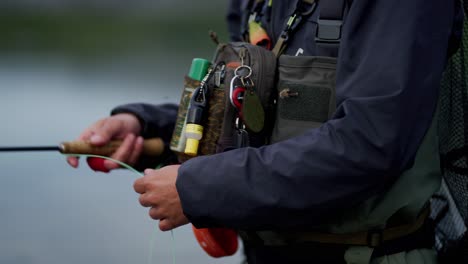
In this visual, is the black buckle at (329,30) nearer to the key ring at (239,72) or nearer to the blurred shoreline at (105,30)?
the key ring at (239,72)

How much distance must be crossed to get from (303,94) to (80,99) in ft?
11.6

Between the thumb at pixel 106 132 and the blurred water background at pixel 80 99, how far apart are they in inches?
3.4

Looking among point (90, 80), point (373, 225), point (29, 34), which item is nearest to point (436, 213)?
point (373, 225)

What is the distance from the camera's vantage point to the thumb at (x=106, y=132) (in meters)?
1.84

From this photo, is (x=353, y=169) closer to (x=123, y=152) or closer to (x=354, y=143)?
(x=354, y=143)

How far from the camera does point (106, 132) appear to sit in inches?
74.6

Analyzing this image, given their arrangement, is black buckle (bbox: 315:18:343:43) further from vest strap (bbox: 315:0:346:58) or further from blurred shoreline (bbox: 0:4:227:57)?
blurred shoreline (bbox: 0:4:227:57)

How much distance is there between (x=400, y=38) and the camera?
1.23 metres

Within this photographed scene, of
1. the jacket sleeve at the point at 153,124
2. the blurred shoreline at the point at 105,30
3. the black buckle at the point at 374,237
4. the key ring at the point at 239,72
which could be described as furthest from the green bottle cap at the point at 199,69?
the blurred shoreline at the point at 105,30

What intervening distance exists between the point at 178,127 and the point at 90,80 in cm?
465

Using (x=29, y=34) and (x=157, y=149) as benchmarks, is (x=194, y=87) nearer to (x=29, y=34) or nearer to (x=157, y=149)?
(x=157, y=149)

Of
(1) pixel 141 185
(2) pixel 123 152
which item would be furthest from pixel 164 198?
(2) pixel 123 152

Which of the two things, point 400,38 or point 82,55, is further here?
point 82,55

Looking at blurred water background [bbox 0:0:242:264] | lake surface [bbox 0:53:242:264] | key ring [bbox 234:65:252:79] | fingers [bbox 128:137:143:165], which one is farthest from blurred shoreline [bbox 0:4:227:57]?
key ring [bbox 234:65:252:79]
